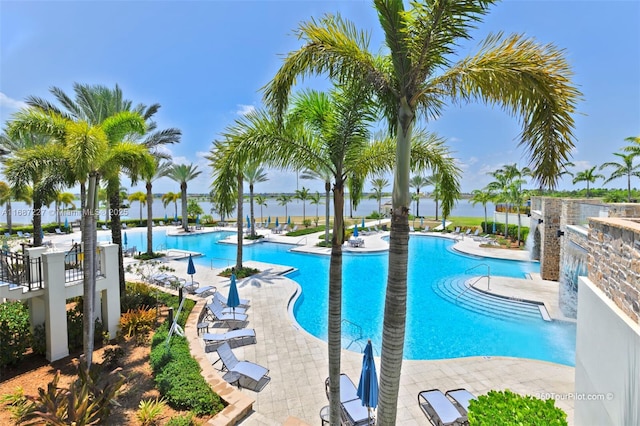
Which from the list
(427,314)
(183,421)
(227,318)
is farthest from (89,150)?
(427,314)

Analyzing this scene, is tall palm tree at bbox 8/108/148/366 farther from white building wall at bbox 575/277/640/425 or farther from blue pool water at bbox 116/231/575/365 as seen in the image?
white building wall at bbox 575/277/640/425

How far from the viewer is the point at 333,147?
4953 millimetres

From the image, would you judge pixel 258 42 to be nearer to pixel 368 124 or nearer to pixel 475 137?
pixel 368 124

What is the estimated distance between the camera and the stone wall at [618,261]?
3521 mm

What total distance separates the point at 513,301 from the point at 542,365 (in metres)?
4.95

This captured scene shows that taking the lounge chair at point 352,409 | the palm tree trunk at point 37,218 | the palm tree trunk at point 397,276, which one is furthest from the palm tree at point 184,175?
the palm tree trunk at point 397,276

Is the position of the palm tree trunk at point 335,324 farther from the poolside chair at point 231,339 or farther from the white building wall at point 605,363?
the poolside chair at point 231,339

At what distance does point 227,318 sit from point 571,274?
12.9 m

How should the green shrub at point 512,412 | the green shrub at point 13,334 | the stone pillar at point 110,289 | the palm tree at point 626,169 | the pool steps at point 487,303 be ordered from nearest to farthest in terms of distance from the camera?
the green shrub at point 512,412 → the green shrub at point 13,334 → the stone pillar at point 110,289 → the pool steps at point 487,303 → the palm tree at point 626,169

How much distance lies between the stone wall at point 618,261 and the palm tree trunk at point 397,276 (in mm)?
2608

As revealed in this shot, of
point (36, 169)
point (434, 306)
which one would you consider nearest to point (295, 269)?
point (434, 306)

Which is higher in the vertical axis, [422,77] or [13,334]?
[422,77]

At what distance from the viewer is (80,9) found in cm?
870

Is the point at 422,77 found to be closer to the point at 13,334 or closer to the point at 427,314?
the point at 427,314
